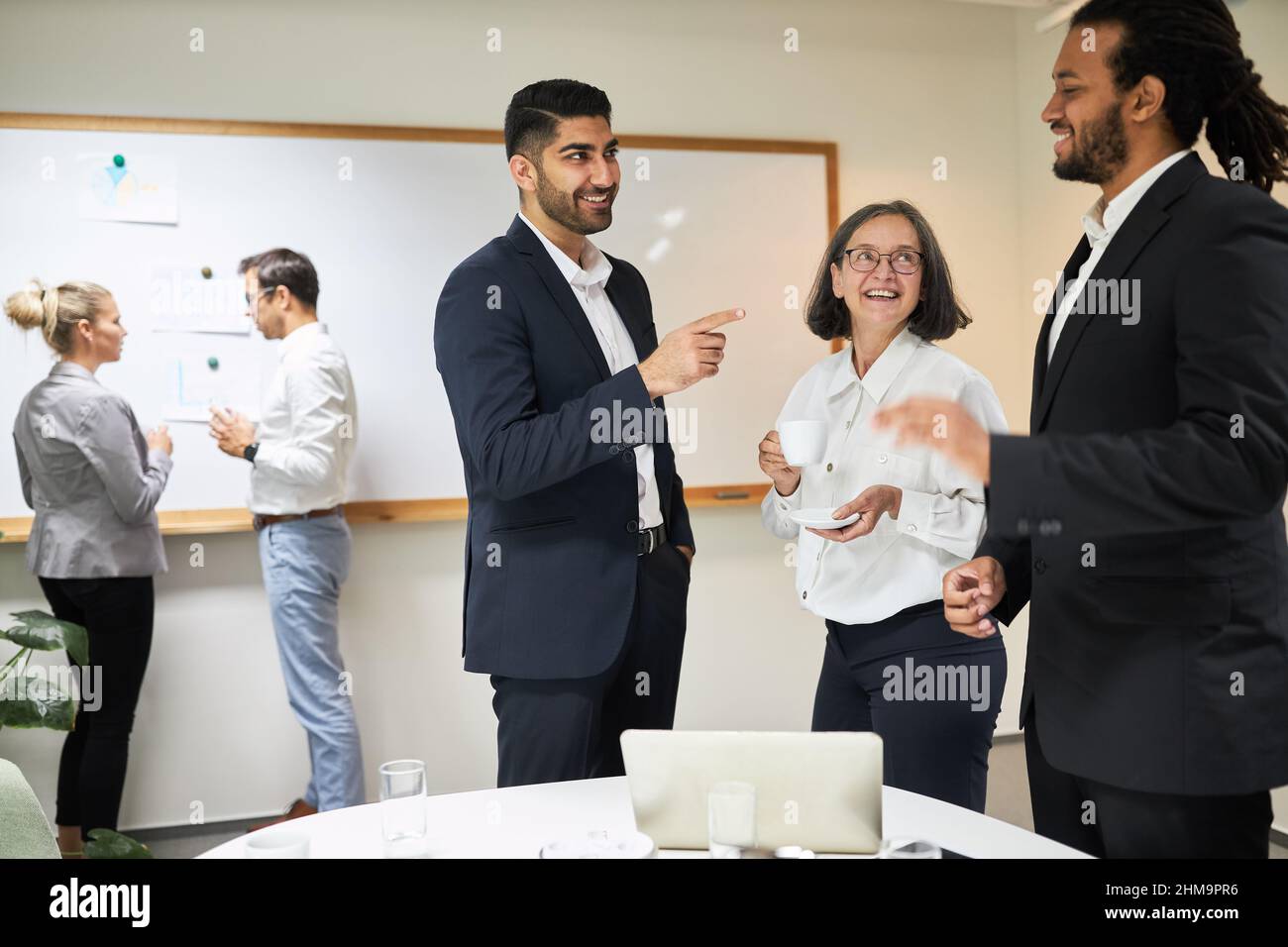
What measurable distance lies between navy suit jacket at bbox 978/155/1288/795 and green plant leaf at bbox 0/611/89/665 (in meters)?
1.79

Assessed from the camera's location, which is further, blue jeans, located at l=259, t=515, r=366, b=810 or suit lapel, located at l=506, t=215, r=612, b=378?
blue jeans, located at l=259, t=515, r=366, b=810

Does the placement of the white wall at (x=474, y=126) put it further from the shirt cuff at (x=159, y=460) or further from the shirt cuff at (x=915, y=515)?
the shirt cuff at (x=915, y=515)

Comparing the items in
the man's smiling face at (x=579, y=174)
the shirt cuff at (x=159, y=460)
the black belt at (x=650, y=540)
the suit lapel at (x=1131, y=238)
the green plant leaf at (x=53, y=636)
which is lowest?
the green plant leaf at (x=53, y=636)

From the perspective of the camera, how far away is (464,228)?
138 inches

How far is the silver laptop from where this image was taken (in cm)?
110

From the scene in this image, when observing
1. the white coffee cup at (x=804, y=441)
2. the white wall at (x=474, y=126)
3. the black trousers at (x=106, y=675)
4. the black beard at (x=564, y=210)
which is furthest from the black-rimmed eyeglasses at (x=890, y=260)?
the black trousers at (x=106, y=675)

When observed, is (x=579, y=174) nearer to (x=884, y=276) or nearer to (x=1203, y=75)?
(x=884, y=276)

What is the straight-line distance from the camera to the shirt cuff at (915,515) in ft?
6.23

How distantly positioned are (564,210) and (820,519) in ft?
2.49

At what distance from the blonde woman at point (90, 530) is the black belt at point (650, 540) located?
175 cm

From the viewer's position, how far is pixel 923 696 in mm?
1783

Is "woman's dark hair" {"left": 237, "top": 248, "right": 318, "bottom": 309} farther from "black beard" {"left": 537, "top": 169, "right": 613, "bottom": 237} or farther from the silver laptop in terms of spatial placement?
the silver laptop

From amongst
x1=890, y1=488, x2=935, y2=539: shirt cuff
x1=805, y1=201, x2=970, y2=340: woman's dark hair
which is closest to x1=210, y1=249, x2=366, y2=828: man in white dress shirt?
x1=805, y1=201, x2=970, y2=340: woman's dark hair
